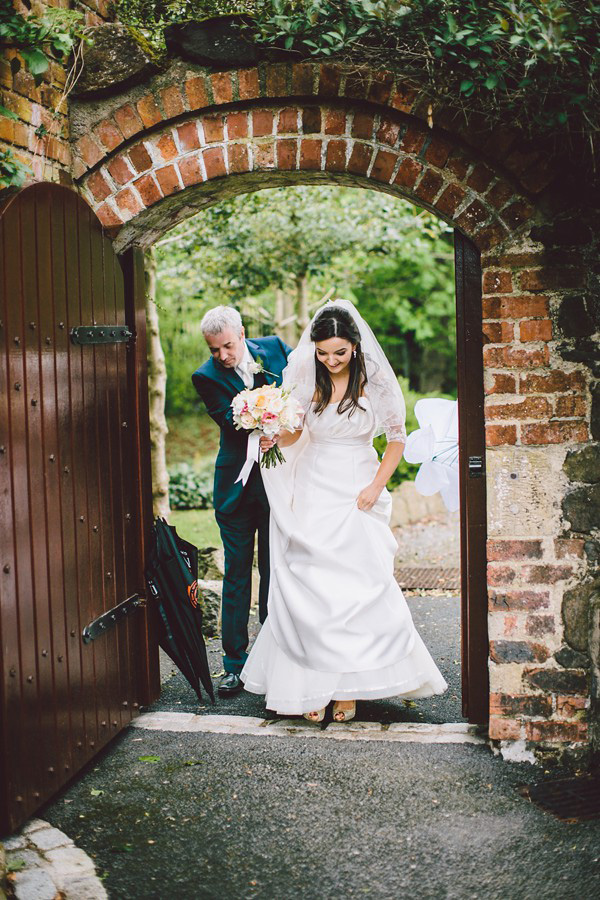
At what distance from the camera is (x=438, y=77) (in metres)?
3.45

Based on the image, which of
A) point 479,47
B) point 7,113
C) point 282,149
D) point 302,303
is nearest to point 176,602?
point 282,149

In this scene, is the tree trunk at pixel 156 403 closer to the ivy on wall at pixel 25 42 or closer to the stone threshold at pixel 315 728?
the stone threshold at pixel 315 728

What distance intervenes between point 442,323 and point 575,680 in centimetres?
1189

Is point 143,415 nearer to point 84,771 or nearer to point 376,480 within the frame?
point 376,480

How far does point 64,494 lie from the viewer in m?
3.55

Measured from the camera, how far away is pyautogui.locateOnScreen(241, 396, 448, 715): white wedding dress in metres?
4.19

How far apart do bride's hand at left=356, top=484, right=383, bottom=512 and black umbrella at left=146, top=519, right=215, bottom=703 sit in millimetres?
933

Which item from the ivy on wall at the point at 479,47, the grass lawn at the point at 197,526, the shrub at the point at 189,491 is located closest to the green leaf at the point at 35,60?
the ivy on wall at the point at 479,47

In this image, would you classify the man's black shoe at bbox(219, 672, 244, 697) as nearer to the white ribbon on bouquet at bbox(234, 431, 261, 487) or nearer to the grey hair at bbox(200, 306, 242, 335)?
the white ribbon on bouquet at bbox(234, 431, 261, 487)

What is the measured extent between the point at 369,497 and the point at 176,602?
110 centimetres

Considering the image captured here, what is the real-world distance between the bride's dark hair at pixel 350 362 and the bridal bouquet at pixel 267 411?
259 mm

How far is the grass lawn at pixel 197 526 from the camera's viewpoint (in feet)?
28.6

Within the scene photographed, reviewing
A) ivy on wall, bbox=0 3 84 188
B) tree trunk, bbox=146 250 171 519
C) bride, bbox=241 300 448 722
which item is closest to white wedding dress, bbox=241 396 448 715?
bride, bbox=241 300 448 722

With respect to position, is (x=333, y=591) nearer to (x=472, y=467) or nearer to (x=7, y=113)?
(x=472, y=467)
